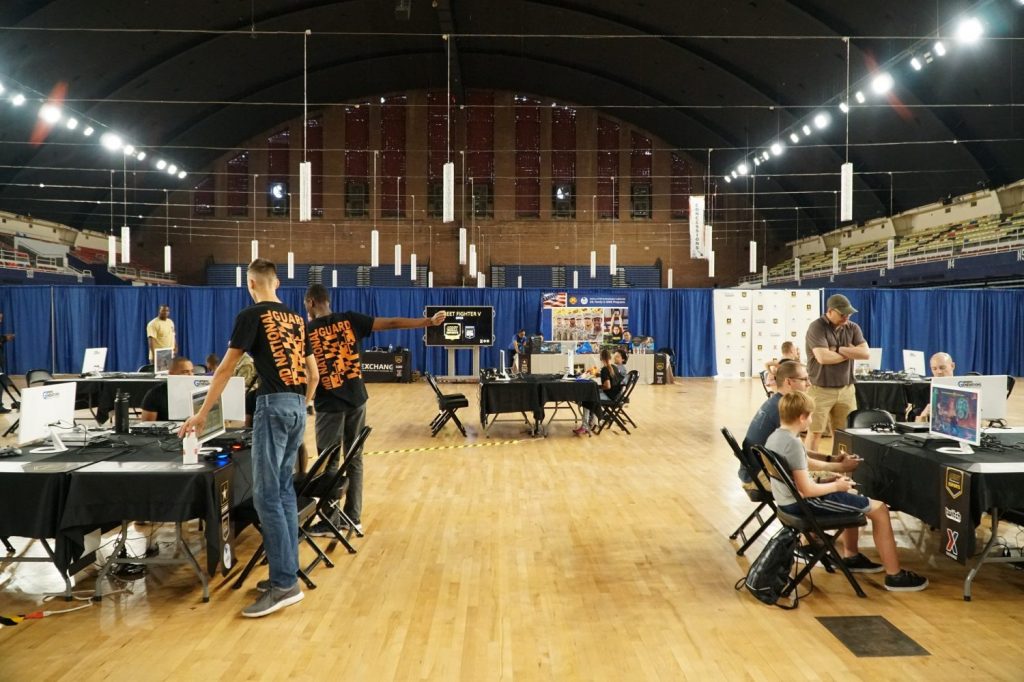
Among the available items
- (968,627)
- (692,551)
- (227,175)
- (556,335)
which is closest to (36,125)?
(227,175)

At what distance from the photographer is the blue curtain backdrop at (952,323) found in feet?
52.5

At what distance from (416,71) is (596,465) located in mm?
18936

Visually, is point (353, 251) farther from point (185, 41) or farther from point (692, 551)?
point (692, 551)

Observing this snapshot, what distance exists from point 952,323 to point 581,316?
889 cm

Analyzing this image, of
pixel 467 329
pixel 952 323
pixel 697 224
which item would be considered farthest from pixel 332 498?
pixel 952 323

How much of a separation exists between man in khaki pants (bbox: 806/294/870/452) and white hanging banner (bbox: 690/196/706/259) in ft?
30.9

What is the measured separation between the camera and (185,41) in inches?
632

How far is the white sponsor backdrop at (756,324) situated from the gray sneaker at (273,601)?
13931 mm

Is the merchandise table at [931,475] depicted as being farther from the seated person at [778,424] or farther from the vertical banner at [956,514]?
the seated person at [778,424]

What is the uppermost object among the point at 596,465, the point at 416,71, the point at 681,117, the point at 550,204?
A: the point at 416,71

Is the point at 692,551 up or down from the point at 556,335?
down

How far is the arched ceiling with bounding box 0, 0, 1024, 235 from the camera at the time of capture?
13.3 meters

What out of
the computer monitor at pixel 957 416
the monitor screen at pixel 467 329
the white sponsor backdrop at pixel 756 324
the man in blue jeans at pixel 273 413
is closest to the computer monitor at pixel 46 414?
the man in blue jeans at pixel 273 413

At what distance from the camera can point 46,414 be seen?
11.5 ft
